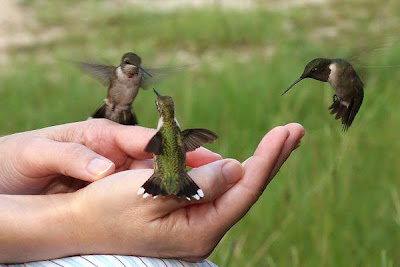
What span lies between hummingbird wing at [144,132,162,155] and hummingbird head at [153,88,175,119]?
3 centimetres

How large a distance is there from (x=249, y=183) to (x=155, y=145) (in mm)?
292

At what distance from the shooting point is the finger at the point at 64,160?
144cm

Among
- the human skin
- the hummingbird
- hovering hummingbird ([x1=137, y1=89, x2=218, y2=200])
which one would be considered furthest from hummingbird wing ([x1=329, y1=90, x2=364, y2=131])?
the hummingbird

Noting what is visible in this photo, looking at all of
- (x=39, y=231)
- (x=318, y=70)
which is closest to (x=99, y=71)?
(x=39, y=231)

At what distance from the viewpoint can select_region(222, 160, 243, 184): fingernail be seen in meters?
1.40

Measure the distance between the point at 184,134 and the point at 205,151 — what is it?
16.1 inches

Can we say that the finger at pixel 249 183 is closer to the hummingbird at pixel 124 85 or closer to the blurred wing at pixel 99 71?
the hummingbird at pixel 124 85

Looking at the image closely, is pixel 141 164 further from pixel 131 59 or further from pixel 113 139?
pixel 131 59

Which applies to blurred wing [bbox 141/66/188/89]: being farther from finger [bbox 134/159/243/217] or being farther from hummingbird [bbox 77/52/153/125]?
finger [bbox 134/159/243/217]

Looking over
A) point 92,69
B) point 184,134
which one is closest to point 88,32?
point 92,69

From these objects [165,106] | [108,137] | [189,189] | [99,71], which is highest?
[99,71]

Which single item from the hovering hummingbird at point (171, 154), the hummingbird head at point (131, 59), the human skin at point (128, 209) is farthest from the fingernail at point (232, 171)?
the hummingbird head at point (131, 59)

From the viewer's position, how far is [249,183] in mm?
1428

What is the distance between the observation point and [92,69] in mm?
1648
